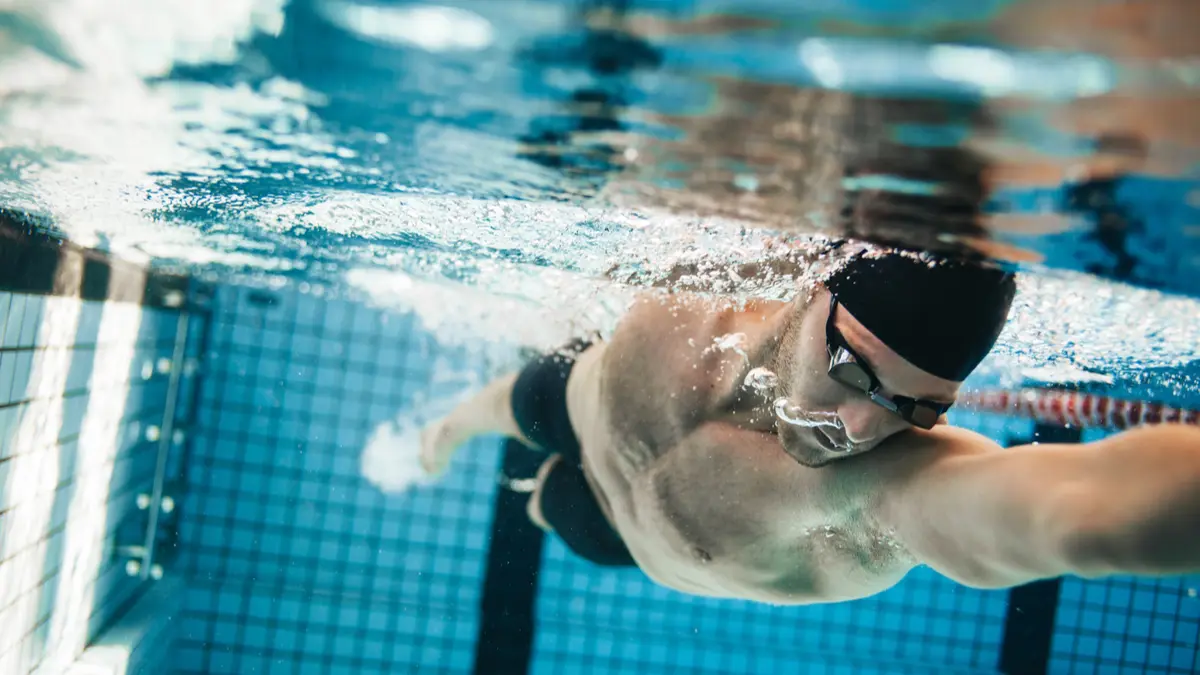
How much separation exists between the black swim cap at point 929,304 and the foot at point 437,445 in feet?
11.7

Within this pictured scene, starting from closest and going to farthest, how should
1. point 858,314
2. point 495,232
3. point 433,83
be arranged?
point 433,83
point 858,314
point 495,232

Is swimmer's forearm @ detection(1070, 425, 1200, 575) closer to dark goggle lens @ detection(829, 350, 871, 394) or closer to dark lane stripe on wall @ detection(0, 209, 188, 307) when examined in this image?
dark goggle lens @ detection(829, 350, 871, 394)

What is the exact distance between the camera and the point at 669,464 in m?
3.21

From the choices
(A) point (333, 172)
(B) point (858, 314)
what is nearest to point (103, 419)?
(A) point (333, 172)

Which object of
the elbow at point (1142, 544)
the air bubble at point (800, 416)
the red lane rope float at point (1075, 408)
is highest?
the red lane rope float at point (1075, 408)

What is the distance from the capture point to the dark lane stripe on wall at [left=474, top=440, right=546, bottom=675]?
712cm

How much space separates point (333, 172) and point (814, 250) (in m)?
1.82

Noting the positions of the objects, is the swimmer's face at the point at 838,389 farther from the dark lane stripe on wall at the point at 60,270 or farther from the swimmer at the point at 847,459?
the dark lane stripe on wall at the point at 60,270

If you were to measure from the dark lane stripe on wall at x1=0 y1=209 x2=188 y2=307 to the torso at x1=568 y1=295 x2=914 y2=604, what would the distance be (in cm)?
275

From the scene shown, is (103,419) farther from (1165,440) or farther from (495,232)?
(1165,440)

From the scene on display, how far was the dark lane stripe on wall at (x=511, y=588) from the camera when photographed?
7125 millimetres

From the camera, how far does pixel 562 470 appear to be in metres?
4.65

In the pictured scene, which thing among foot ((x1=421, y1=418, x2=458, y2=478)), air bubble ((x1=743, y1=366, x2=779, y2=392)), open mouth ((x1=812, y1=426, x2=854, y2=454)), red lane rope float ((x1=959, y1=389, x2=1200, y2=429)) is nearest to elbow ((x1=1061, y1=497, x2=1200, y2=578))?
open mouth ((x1=812, y1=426, x2=854, y2=454))

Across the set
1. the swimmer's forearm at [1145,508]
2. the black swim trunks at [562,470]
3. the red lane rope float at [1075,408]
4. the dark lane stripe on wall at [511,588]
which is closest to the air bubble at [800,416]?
the swimmer's forearm at [1145,508]
